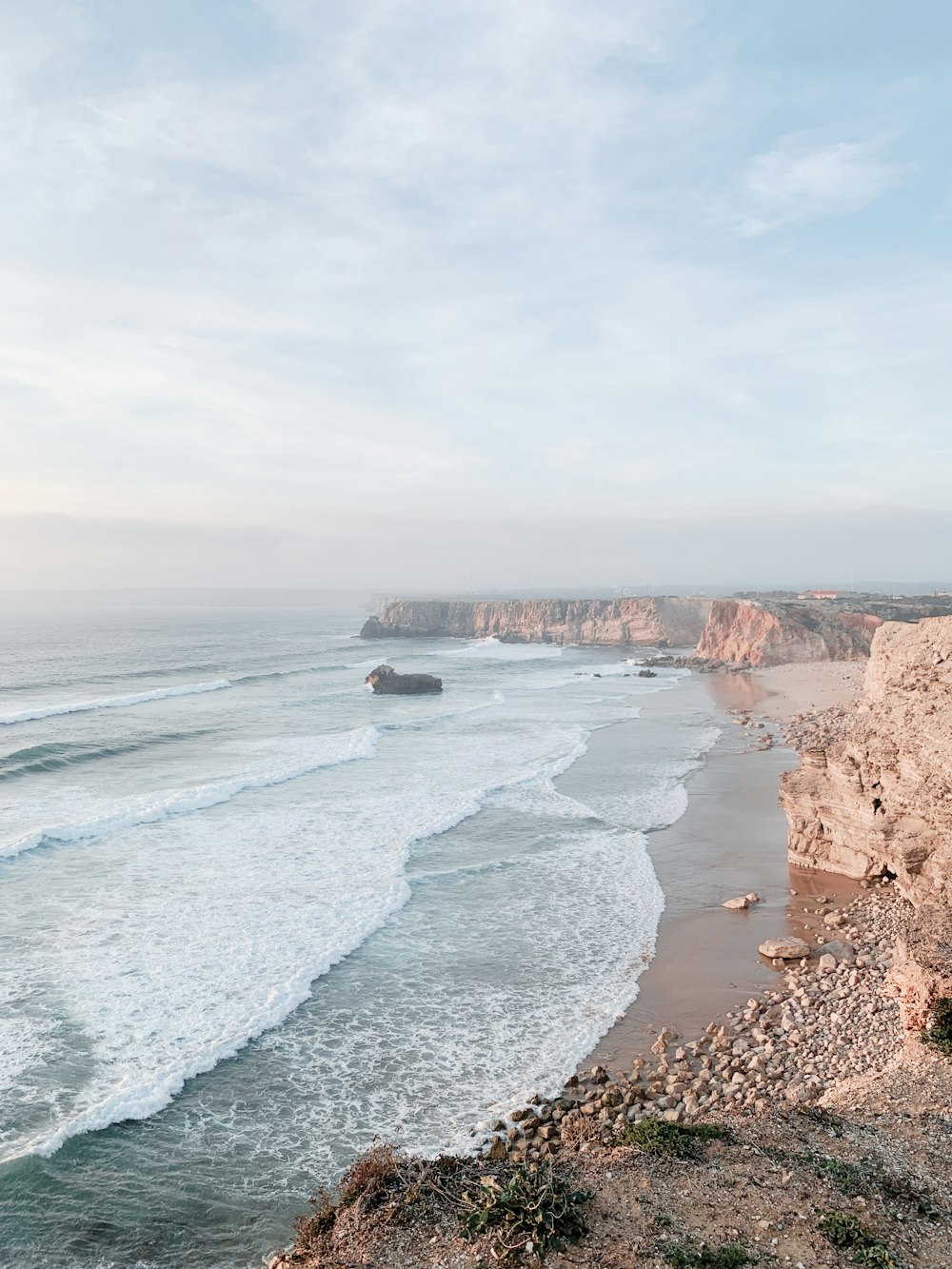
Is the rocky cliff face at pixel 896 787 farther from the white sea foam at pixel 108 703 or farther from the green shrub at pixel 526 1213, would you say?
Answer: the white sea foam at pixel 108 703

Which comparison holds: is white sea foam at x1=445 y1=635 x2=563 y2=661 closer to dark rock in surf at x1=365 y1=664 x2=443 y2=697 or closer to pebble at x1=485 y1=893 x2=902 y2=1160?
dark rock in surf at x1=365 y1=664 x2=443 y2=697

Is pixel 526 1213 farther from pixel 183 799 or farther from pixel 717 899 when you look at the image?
pixel 183 799

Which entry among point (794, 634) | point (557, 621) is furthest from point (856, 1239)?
point (557, 621)

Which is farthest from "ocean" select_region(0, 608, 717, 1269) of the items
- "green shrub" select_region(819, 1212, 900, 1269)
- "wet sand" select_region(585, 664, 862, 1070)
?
"green shrub" select_region(819, 1212, 900, 1269)

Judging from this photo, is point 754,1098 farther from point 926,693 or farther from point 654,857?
point 654,857

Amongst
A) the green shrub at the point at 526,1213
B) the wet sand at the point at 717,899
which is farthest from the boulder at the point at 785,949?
the green shrub at the point at 526,1213

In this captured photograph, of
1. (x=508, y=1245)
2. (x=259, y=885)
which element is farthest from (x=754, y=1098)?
(x=259, y=885)

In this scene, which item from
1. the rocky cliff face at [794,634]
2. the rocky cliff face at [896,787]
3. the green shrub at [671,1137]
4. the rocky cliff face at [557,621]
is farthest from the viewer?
the rocky cliff face at [557,621]
